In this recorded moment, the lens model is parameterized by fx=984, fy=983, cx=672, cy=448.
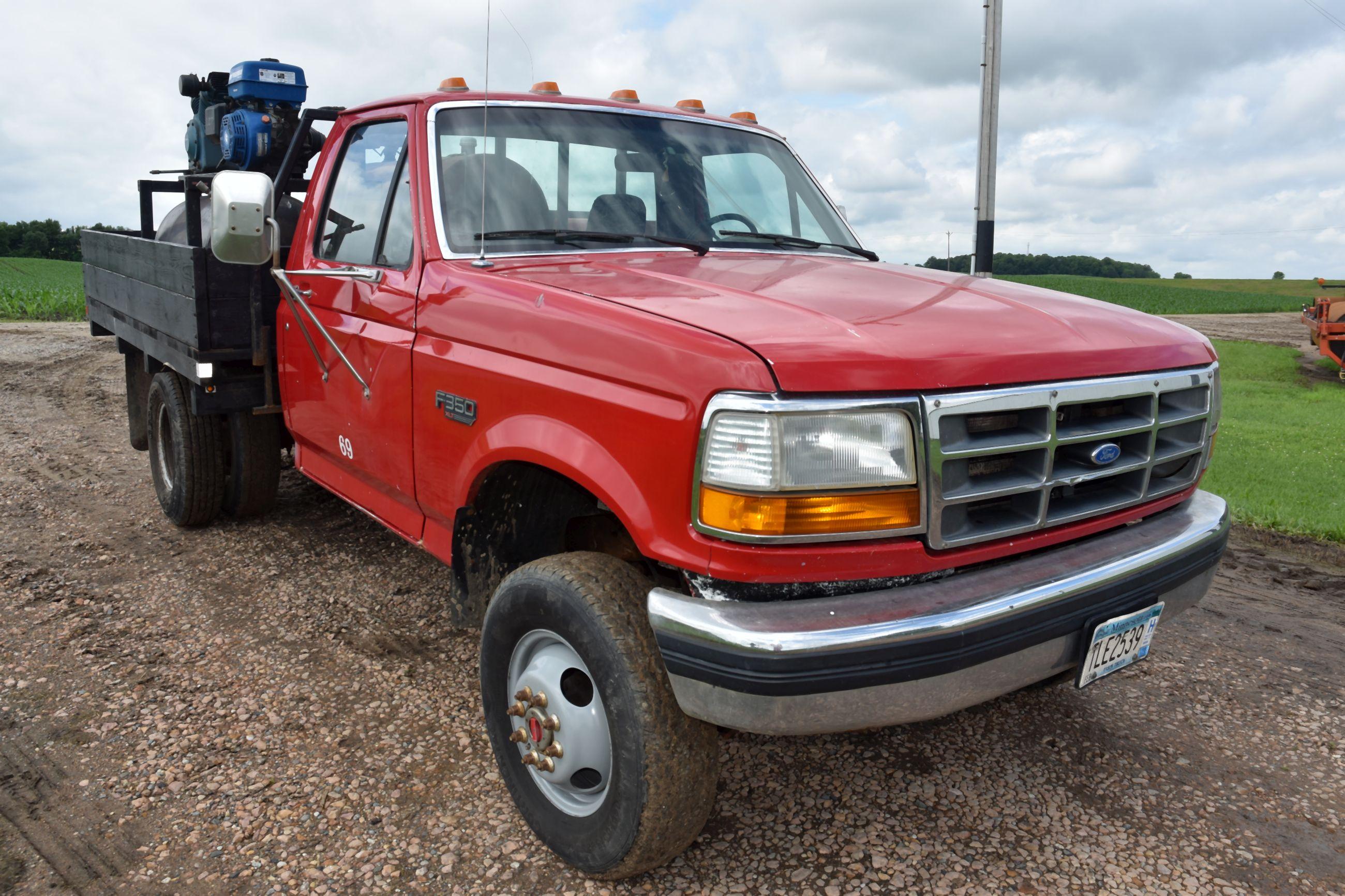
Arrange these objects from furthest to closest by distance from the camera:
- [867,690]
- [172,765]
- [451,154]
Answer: [451,154], [172,765], [867,690]

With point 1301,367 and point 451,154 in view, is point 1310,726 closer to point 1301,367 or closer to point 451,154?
point 451,154

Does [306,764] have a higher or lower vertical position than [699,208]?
lower

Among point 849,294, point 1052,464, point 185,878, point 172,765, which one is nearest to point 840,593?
point 1052,464

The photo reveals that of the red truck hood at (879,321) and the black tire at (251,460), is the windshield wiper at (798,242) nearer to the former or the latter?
the red truck hood at (879,321)

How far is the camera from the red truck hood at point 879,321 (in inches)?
85.9

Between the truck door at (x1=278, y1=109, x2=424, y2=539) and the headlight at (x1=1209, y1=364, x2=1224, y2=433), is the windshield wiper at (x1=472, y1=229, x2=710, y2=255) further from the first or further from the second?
the headlight at (x1=1209, y1=364, x2=1224, y2=433)

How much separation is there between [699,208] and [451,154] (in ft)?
3.04

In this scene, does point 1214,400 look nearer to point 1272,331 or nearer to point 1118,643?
point 1118,643

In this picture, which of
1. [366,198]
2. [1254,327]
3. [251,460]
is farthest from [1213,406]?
[1254,327]

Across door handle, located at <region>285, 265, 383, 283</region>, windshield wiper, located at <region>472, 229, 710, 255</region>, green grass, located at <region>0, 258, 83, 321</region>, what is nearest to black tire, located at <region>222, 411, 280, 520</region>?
door handle, located at <region>285, 265, 383, 283</region>

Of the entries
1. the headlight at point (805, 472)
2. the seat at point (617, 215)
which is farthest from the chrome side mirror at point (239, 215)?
the headlight at point (805, 472)

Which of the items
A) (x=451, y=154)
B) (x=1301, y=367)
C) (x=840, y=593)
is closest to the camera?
(x=840, y=593)

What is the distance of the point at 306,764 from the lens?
3.17 metres

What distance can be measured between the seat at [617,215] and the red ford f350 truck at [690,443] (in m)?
0.01
